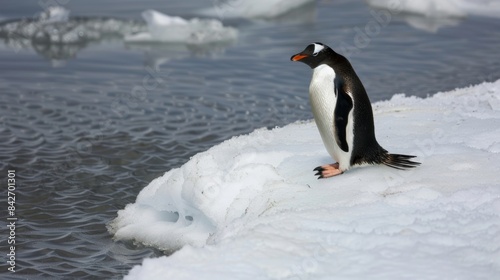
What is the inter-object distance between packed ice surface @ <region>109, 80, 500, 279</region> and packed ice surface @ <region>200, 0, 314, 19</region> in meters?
7.27

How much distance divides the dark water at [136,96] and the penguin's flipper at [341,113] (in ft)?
4.23

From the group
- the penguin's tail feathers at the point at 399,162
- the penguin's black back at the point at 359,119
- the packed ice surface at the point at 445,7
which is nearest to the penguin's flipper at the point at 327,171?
the penguin's black back at the point at 359,119

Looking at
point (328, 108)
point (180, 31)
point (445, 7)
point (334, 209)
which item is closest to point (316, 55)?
point (328, 108)

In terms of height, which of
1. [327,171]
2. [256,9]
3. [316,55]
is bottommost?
[327,171]

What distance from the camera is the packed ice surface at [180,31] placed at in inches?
456

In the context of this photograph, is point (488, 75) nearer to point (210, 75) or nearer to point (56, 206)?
point (210, 75)

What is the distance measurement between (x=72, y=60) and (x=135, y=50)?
3.25ft

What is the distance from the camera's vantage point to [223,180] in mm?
4707

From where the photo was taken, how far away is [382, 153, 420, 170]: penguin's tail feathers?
441 centimetres

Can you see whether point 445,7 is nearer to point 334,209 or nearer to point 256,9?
point 256,9

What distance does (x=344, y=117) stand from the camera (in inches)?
174

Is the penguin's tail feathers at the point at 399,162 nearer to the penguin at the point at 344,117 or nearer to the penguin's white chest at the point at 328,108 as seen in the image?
the penguin at the point at 344,117

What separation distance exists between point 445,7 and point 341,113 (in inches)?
364

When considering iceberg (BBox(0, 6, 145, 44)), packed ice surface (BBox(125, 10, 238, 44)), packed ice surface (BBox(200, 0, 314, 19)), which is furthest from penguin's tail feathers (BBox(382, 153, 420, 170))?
packed ice surface (BBox(200, 0, 314, 19))
